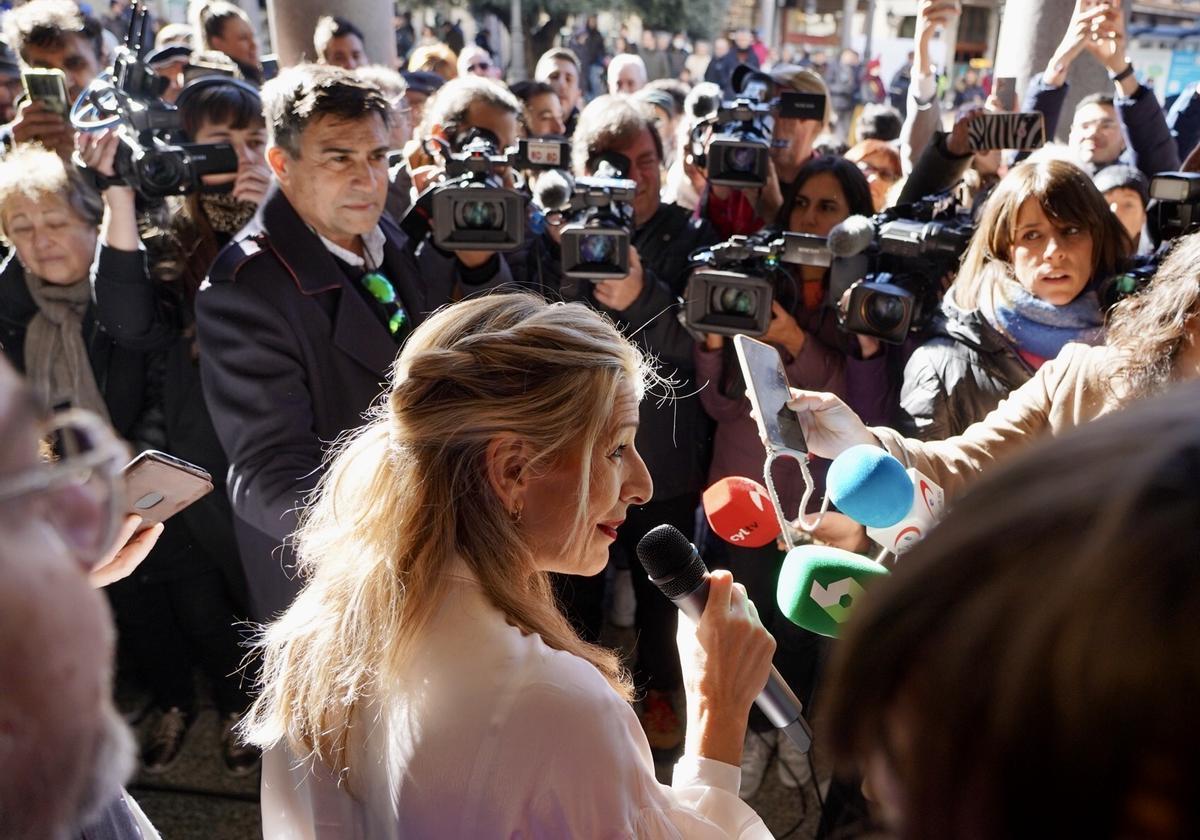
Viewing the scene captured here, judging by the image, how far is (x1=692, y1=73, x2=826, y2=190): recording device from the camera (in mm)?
2909

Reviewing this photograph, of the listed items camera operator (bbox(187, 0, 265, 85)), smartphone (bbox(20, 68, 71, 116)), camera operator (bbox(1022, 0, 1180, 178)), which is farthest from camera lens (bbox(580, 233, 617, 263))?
camera operator (bbox(187, 0, 265, 85))

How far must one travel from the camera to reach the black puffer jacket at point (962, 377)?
2.39m

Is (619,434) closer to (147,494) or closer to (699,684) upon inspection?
(699,684)

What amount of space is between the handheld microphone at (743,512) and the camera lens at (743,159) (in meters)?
1.49

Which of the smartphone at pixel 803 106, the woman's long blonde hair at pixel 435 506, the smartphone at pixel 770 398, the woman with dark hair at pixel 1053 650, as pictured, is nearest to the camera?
the woman with dark hair at pixel 1053 650

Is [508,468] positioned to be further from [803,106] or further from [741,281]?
[803,106]

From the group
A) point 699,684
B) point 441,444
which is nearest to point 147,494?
point 441,444

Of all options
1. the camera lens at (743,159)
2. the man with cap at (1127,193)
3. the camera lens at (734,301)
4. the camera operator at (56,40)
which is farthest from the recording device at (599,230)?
the camera operator at (56,40)

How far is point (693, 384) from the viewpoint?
2.89 metres

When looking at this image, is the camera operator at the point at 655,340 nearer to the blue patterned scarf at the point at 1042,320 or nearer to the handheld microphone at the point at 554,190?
the handheld microphone at the point at 554,190

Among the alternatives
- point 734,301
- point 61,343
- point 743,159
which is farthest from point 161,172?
point 743,159

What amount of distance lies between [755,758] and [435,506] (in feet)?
6.52

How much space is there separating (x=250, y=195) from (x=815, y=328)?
1.69 m

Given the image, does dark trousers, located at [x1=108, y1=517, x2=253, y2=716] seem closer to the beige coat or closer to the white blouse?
the white blouse
